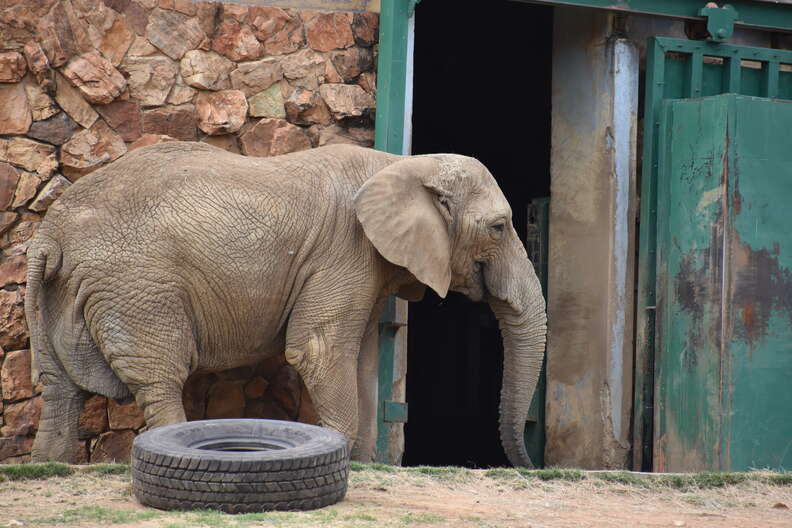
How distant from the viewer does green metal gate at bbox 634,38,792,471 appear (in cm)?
848

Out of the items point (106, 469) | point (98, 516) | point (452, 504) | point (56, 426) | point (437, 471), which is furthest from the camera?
point (56, 426)

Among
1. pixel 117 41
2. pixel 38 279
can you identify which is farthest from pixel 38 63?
pixel 38 279

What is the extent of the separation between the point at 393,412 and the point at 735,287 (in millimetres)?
2380

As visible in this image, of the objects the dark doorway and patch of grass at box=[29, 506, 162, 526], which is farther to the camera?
the dark doorway

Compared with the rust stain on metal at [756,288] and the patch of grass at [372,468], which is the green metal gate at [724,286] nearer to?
the rust stain on metal at [756,288]

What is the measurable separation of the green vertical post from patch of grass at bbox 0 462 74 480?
2591 mm

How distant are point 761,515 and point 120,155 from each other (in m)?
4.39

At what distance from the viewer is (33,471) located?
6.32m

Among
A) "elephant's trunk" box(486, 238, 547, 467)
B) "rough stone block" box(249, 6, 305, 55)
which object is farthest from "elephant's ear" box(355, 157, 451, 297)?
"rough stone block" box(249, 6, 305, 55)

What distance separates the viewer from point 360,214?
754 centimetres

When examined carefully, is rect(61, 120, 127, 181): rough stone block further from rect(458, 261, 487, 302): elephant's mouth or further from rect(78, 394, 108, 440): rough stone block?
rect(458, 261, 487, 302): elephant's mouth

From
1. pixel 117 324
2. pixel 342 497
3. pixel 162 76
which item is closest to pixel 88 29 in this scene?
pixel 162 76

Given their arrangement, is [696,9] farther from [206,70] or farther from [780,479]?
[780,479]

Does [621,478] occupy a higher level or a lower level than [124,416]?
lower
